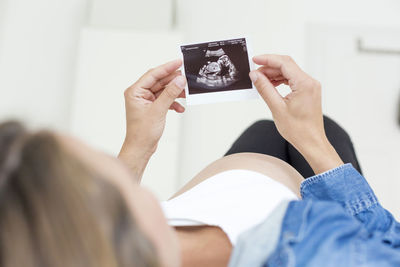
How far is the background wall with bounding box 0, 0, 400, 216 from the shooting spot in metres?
2.01

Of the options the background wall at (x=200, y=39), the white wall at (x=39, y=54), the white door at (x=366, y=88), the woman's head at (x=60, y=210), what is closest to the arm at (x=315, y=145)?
the woman's head at (x=60, y=210)

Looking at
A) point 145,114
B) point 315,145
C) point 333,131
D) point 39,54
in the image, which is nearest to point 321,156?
point 315,145

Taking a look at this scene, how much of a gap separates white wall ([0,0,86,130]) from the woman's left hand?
1.32 m

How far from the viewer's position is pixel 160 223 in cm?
59

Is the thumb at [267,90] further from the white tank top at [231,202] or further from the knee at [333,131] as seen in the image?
the knee at [333,131]

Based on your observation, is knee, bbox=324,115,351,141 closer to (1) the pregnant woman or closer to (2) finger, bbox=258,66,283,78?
(1) the pregnant woman

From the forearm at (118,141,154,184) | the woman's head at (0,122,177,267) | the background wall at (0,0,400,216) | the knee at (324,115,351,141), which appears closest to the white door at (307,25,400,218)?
the background wall at (0,0,400,216)

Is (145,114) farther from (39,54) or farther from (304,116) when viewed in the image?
(39,54)

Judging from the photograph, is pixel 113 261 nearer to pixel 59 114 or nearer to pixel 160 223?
pixel 160 223

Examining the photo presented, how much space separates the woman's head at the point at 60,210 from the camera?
0.44 meters

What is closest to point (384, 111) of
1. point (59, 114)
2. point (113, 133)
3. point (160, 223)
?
point (113, 133)

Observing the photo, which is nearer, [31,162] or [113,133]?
[31,162]

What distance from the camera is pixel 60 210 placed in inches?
17.9

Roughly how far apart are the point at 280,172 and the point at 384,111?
4.77ft
